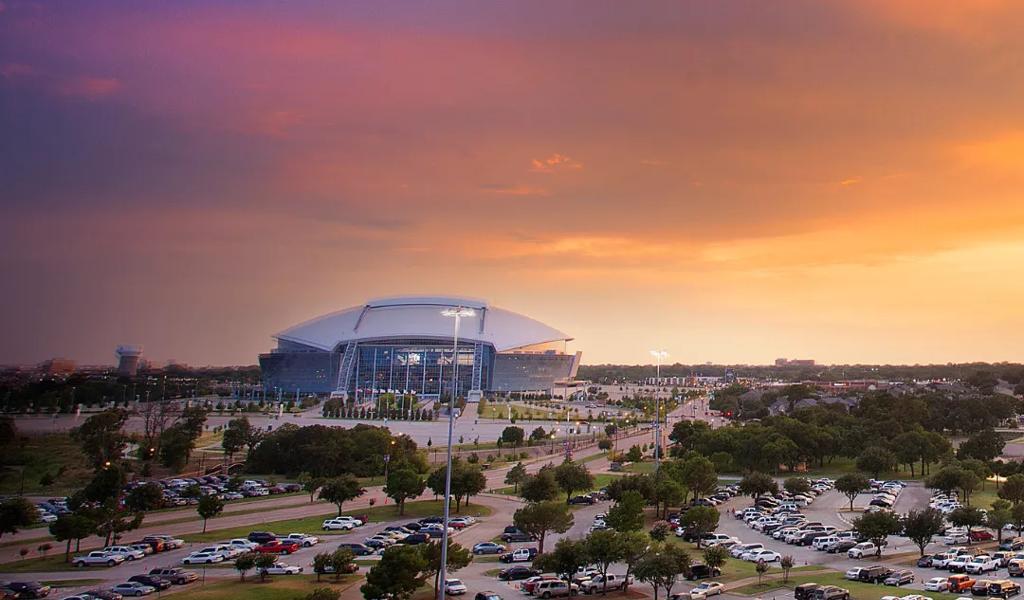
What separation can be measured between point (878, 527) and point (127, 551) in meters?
29.1

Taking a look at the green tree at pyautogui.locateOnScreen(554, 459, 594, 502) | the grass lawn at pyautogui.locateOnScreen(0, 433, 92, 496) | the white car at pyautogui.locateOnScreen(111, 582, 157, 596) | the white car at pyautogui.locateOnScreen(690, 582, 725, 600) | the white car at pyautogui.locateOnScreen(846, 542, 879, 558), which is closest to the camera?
the white car at pyautogui.locateOnScreen(690, 582, 725, 600)

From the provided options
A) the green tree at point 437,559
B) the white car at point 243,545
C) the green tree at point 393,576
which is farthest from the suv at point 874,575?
the white car at point 243,545

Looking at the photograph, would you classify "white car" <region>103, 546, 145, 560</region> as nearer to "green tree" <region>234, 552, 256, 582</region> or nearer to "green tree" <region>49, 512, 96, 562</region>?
"green tree" <region>49, 512, 96, 562</region>

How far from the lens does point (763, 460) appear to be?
50.6 meters

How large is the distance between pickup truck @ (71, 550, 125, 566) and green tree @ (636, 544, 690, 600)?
765 inches

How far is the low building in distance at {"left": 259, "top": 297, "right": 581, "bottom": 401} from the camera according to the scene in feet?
409

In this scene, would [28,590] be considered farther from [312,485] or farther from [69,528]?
[312,485]

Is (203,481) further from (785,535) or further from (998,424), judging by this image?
(998,424)

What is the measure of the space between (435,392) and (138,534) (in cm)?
9016

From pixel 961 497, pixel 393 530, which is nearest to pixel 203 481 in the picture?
pixel 393 530

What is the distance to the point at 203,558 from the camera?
89.2 ft

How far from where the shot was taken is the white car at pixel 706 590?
22.8 m

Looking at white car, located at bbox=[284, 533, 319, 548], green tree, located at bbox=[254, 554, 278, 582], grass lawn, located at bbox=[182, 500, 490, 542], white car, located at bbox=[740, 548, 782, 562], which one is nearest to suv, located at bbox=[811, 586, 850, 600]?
white car, located at bbox=[740, 548, 782, 562]

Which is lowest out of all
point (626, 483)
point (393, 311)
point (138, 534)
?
point (138, 534)
